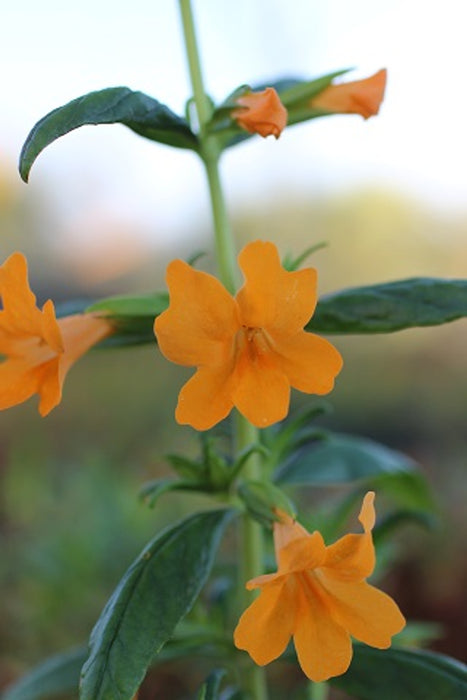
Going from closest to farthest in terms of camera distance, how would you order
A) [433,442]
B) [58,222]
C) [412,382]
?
[433,442] → [412,382] → [58,222]

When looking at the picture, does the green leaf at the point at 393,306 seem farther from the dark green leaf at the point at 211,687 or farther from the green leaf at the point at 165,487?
the dark green leaf at the point at 211,687

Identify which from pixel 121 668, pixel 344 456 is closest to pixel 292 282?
pixel 121 668

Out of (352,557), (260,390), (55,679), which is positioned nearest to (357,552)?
(352,557)

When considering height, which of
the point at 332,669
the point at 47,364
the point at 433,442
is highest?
the point at 47,364

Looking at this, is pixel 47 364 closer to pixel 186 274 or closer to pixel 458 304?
pixel 186 274

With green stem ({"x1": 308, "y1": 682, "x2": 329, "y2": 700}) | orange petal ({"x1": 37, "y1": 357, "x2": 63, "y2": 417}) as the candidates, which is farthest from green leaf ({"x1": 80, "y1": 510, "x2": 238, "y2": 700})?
green stem ({"x1": 308, "y1": 682, "x2": 329, "y2": 700})

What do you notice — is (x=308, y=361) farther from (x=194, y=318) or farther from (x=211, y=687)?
(x=211, y=687)
